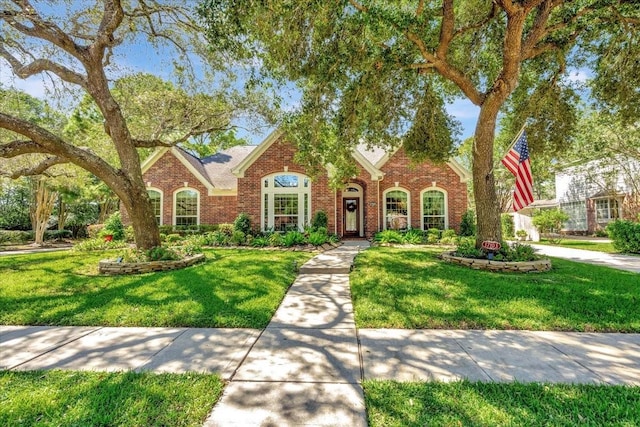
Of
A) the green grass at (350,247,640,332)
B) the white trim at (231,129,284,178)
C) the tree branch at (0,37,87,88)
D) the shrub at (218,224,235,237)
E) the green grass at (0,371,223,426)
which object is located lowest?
the green grass at (0,371,223,426)

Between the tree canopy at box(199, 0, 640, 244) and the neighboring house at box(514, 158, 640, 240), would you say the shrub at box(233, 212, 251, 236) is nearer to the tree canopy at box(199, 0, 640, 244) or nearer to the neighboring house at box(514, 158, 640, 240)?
the tree canopy at box(199, 0, 640, 244)

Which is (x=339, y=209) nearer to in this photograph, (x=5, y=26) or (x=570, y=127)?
(x=570, y=127)

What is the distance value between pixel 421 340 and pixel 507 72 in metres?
7.53

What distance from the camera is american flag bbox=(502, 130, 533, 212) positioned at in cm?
781

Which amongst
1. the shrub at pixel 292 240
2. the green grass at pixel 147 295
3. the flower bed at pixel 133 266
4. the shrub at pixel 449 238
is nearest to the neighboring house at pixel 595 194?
the shrub at pixel 449 238

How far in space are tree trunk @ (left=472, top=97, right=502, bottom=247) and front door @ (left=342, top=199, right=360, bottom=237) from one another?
9405mm

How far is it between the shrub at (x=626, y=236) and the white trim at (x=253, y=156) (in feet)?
50.6

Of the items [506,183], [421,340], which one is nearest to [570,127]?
[421,340]

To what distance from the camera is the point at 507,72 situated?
24.9ft

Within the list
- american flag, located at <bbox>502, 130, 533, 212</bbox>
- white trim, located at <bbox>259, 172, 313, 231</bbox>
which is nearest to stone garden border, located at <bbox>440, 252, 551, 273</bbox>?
american flag, located at <bbox>502, 130, 533, 212</bbox>

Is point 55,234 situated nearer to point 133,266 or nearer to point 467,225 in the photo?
point 133,266

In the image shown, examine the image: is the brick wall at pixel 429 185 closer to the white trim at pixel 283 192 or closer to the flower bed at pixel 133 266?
the white trim at pixel 283 192

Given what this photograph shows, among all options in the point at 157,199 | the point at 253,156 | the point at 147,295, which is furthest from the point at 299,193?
the point at 147,295

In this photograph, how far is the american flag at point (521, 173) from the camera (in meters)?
7.81
